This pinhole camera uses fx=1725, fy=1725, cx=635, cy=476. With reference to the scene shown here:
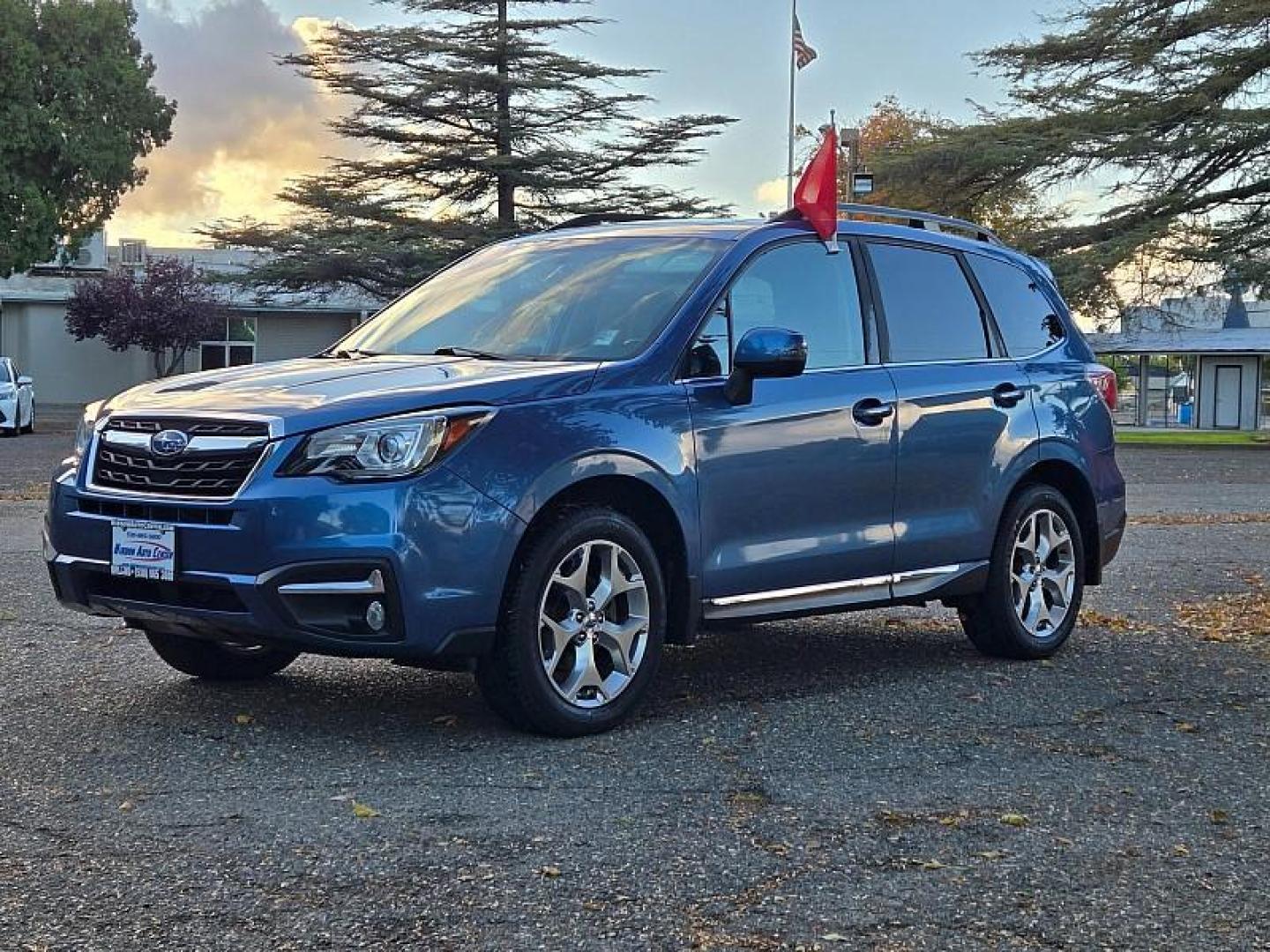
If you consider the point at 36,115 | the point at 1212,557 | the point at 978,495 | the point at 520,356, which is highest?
the point at 36,115

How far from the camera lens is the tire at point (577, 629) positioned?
214 inches

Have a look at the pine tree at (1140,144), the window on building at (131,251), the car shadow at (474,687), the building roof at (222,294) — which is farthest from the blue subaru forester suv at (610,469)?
the window on building at (131,251)

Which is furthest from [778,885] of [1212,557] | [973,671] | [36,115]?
[36,115]

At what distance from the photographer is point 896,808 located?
15.8 ft

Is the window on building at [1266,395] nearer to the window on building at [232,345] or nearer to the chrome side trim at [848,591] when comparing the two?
the window on building at [232,345]

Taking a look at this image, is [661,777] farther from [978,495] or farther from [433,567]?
[978,495]

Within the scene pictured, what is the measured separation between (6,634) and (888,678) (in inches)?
154

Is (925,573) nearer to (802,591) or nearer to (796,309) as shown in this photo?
(802,591)

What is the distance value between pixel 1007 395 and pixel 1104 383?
97 cm

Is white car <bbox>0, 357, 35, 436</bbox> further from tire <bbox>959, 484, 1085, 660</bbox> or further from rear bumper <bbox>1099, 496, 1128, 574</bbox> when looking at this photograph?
tire <bbox>959, 484, 1085, 660</bbox>

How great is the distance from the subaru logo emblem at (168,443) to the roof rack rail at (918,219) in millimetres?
2962

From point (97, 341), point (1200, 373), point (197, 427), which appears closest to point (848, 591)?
point (197, 427)

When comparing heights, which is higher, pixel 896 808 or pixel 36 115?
pixel 36 115

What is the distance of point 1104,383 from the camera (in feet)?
26.8
